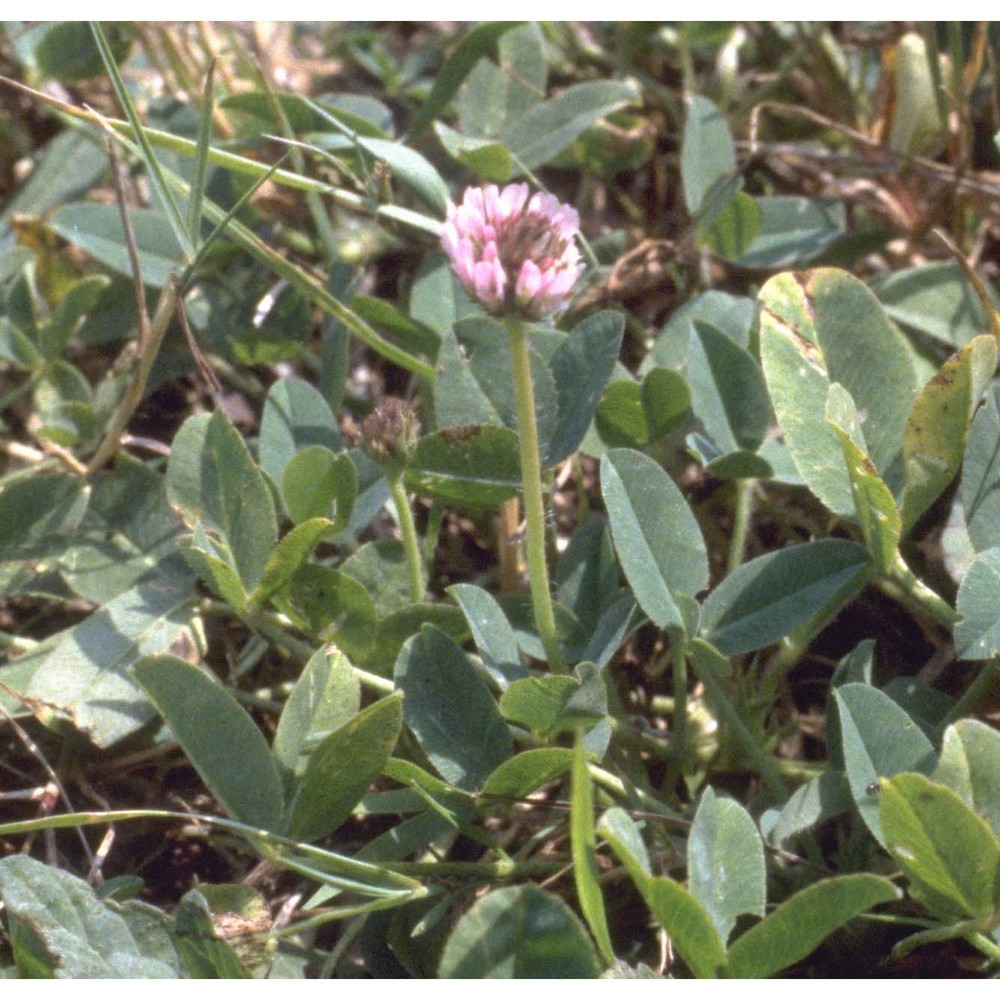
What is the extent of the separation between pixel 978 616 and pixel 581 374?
0.50 metres

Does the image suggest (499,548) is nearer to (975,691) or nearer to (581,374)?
(581,374)

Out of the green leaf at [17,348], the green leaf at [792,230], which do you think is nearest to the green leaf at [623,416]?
the green leaf at [792,230]

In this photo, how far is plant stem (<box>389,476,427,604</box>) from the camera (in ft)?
4.59

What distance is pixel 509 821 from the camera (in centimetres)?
154

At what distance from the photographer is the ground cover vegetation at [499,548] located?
1199mm

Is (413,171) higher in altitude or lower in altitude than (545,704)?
higher

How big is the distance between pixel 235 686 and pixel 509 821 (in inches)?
14.3

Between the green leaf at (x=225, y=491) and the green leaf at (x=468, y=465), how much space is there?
0.55 ft

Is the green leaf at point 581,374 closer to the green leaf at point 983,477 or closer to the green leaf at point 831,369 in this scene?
the green leaf at point 831,369

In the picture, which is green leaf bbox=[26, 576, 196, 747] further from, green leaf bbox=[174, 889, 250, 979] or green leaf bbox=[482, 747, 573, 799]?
green leaf bbox=[482, 747, 573, 799]

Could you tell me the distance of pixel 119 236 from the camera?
1976mm

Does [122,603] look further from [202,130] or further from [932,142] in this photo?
[932,142]

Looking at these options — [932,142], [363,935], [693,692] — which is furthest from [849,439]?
[932,142]

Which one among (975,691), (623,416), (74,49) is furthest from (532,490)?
(74,49)
